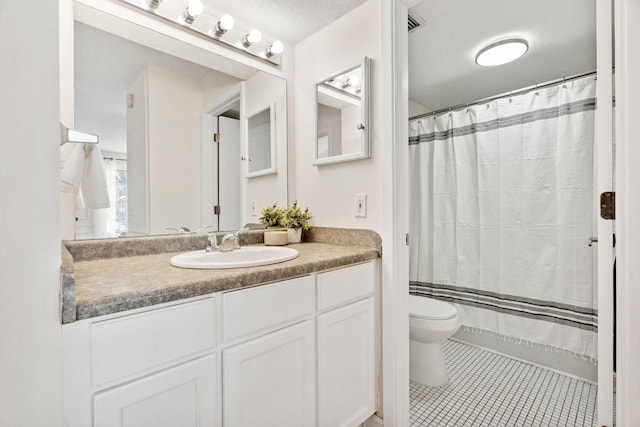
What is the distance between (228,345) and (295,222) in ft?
2.91

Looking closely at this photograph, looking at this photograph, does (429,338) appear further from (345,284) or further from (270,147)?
(270,147)

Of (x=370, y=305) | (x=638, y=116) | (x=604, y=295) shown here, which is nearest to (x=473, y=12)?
(x=638, y=116)

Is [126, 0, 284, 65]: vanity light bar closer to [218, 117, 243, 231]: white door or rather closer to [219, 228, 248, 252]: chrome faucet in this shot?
[218, 117, 243, 231]: white door

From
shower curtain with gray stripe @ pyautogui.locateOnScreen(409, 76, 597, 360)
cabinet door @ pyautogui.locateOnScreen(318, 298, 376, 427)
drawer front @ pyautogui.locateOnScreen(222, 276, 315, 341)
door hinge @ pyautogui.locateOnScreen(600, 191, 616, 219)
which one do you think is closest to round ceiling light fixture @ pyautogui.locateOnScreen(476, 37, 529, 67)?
shower curtain with gray stripe @ pyautogui.locateOnScreen(409, 76, 597, 360)

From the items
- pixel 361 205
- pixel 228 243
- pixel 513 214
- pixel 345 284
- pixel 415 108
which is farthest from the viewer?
pixel 415 108

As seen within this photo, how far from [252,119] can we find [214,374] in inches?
54.1

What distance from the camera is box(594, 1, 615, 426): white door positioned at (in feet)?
A: 3.16

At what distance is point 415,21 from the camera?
1719 millimetres

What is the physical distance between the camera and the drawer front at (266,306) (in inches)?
36.4

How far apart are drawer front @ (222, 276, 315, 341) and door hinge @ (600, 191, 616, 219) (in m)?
0.98

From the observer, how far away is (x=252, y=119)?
1812 millimetres

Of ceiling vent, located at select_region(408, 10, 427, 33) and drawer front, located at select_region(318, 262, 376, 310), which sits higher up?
ceiling vent, located at select_region(408, 10, 427, 33)

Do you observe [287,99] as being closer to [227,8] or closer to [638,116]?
[227,8]

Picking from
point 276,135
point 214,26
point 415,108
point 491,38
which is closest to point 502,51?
point 491,38
